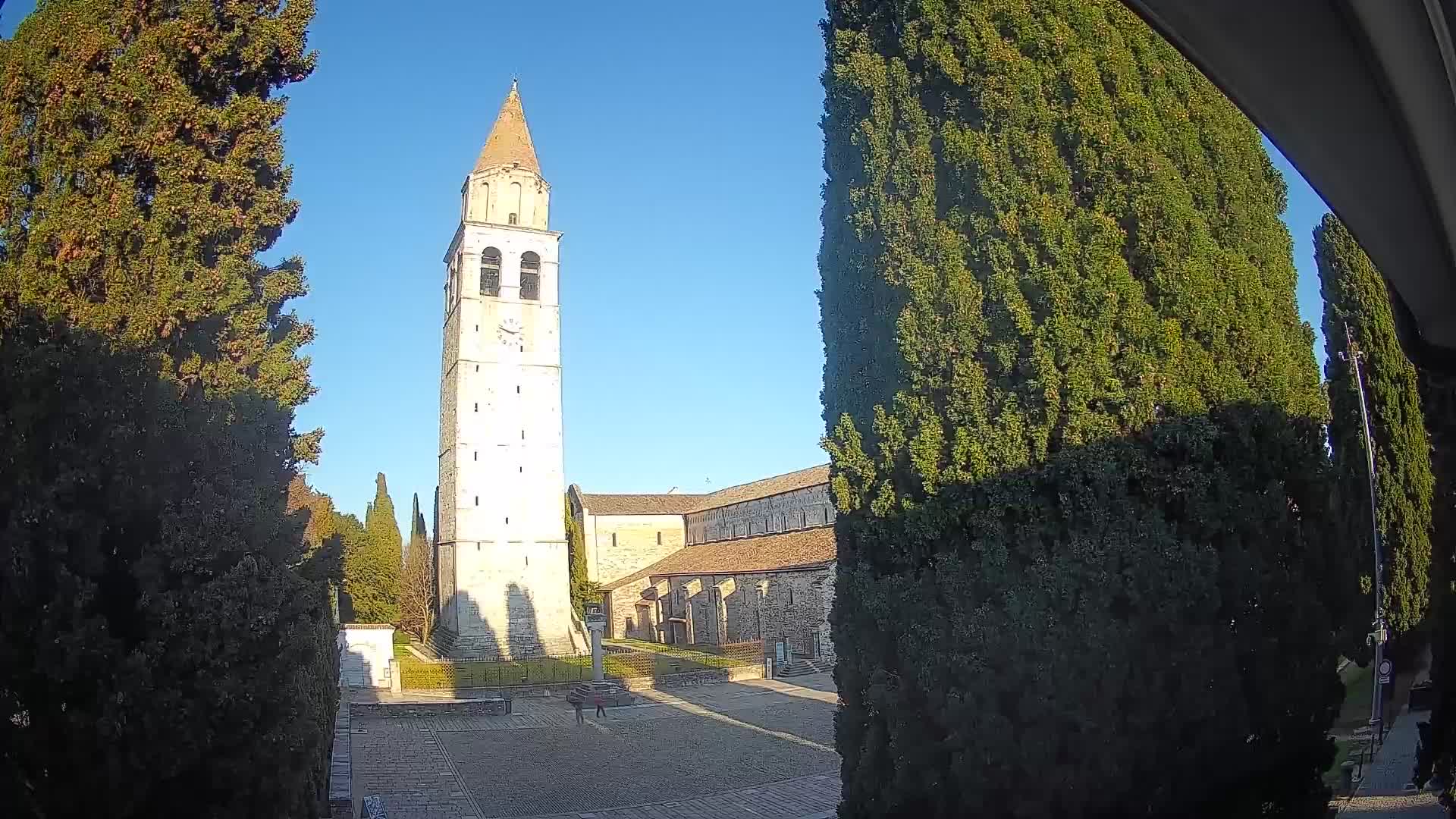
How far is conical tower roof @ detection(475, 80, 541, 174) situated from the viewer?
39781mm

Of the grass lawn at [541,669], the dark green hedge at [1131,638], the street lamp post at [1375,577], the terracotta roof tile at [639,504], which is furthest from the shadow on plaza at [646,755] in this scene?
the terracotta roof tile at [639,504]

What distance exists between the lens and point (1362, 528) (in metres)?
15.2

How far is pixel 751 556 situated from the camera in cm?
4238

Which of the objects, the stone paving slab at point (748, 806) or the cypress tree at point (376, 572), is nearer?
the stone paving slab at point (748, 806)

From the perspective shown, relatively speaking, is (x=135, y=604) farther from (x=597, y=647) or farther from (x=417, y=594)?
(x=417, y=594)

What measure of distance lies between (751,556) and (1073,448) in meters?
36.6

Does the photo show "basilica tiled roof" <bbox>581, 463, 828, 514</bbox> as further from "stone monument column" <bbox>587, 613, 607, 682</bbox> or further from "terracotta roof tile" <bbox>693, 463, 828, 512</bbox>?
"stone monument column" <bbox>587, 613, 607, 682</bbox>

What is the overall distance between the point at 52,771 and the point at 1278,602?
25.5ft

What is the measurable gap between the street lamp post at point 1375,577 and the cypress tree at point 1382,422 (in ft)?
0.45

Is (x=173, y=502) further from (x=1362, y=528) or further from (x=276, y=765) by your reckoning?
(x=1362, y=528)

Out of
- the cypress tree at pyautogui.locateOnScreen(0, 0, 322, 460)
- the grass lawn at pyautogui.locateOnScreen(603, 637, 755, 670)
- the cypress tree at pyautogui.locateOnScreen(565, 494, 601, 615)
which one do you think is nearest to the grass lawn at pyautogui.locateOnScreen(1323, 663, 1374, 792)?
the cypress tree at pyautogui.locateOnScreen(0, 0, 322, 460)

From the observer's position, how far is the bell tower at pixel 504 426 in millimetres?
35938

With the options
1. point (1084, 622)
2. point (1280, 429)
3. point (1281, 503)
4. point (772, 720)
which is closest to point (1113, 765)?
point (1084, 622)

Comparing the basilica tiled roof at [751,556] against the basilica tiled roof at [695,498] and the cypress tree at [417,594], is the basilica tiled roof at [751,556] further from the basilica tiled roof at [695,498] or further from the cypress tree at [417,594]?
the cypress tree at [417,594]
